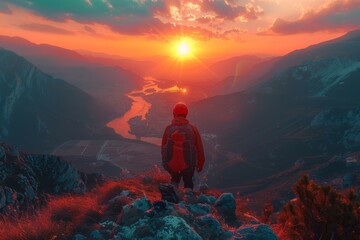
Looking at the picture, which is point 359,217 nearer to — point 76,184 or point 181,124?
point 181,124

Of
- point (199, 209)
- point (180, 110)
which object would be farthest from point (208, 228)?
point (180, 110)

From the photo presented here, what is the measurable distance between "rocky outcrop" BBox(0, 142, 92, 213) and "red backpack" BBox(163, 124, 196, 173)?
15.7 meters

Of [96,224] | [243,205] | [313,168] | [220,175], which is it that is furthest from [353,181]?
[96,224]

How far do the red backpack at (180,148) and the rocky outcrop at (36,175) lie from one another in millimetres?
15746

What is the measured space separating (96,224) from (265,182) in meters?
174

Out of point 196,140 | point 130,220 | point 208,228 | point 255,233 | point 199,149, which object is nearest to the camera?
point 255,233

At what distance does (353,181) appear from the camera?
412ft

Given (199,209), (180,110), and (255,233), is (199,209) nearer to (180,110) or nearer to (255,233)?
(255,233)

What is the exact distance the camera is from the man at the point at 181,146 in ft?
46.3

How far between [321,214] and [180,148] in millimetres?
5931

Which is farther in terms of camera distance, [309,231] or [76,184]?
[76,184]

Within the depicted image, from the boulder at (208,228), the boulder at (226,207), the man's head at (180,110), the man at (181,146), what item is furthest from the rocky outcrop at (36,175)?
the boulder at (208,228)

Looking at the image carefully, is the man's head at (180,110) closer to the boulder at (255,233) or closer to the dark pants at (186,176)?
the dark pants at (186,176)

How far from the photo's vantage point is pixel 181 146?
1420 cm
